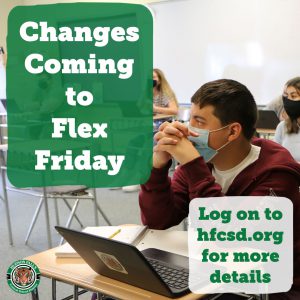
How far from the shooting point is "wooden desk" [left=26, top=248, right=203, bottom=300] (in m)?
1.19

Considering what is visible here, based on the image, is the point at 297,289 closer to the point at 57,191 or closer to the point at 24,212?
the point at 57,191

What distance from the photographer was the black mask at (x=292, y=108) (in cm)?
330

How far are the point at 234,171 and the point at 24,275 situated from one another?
803 millimetres

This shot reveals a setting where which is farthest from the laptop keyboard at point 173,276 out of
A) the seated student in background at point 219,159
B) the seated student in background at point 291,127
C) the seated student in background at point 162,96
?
the seated student in background at point 162,96

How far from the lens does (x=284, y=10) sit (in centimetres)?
534

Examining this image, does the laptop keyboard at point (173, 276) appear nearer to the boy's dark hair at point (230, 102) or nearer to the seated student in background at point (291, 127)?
the boy's dark hair at point (230, 102)

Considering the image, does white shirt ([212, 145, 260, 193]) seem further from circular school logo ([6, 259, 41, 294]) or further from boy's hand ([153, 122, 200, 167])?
circular school logo ([6, 259, 41, 294])

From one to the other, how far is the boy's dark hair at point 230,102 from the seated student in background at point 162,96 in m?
3.90

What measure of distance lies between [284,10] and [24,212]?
367 centimetres

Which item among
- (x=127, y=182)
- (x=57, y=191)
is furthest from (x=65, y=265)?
(x=127, y=182)

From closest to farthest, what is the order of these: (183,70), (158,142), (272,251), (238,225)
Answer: (272,251)
(238,225)
(158,142)
(183,70)

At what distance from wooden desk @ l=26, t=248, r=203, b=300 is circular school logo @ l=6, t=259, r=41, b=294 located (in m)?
0.02

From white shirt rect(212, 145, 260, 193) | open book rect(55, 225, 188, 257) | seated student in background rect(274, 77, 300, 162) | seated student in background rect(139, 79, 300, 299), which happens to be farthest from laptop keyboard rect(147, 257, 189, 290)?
seated student in background rect(274, 77, 300, 162)

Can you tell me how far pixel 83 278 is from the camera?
1.31 m
